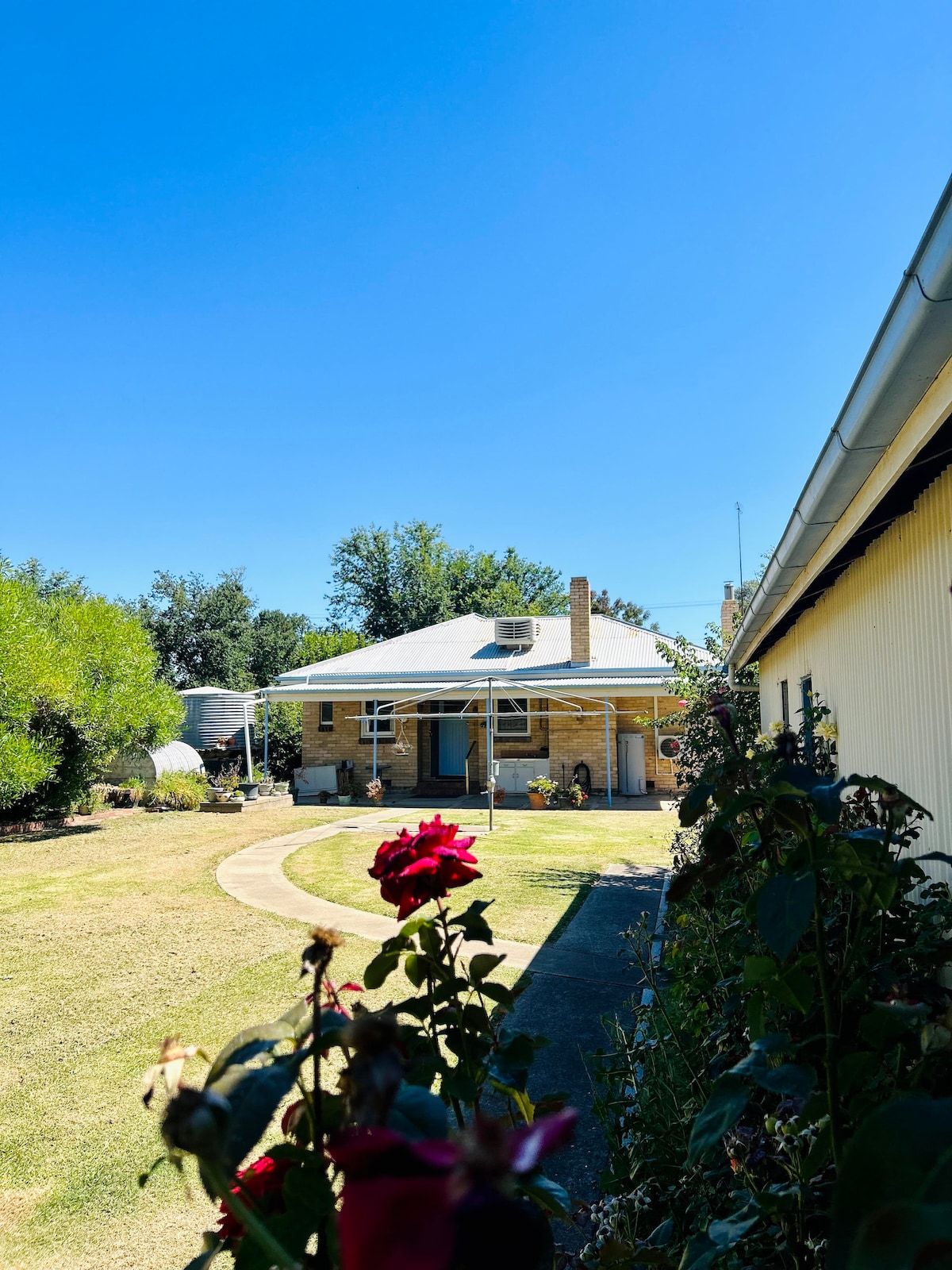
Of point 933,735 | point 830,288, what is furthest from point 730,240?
point 933,735

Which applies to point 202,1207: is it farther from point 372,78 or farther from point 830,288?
point 830,288

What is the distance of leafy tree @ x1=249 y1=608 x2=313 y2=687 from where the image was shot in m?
44.2

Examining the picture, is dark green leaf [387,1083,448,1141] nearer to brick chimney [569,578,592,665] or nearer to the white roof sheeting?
the white roof sheeting

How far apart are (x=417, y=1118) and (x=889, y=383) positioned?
2.40 metres

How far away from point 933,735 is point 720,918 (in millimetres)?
1686

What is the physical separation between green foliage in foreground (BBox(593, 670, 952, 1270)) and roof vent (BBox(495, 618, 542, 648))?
20991mm

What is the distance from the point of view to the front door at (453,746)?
913 inches

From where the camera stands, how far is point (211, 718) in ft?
96.6

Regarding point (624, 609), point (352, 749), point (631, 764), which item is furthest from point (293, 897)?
point (624, 609)

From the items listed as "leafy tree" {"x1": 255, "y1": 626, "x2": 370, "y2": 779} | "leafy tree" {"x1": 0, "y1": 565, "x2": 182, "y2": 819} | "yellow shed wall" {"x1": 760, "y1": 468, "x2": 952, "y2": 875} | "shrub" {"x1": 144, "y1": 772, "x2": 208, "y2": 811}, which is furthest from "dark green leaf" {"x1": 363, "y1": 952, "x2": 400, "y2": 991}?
"leafy tree" {"x1": 255, "y1": 626, "x2": 370, "y2": 779}

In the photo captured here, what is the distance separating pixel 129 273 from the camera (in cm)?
1684

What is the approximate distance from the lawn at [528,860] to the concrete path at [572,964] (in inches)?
11.8

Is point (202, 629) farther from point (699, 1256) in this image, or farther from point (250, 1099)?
point (250, 1099)

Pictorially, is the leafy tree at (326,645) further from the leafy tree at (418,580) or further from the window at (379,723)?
the window at (379,723)
